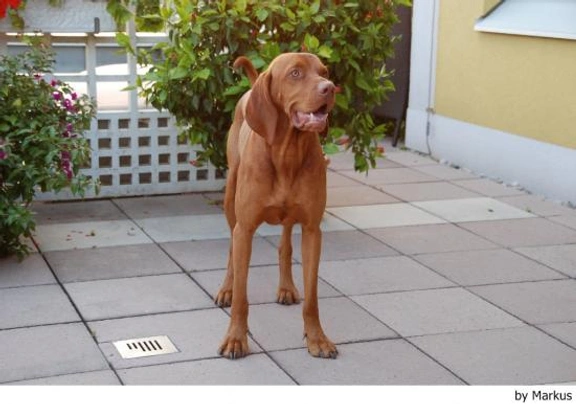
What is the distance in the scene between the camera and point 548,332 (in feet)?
15.7

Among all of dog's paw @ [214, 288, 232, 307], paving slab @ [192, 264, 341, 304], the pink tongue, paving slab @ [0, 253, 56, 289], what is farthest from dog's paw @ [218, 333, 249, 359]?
paving slab @ [0, 253, 56, 289]

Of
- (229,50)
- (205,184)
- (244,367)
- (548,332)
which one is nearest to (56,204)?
(205,184)

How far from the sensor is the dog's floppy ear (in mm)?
4211

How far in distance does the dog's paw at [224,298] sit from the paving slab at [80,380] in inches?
40.1

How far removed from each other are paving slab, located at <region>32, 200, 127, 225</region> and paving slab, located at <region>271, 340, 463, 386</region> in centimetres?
288

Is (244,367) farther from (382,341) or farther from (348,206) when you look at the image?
(348,206)

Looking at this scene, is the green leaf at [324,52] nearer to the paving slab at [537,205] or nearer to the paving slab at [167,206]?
the paving slab at [167,206]

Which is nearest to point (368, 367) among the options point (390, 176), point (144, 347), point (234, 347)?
point (234, 347)

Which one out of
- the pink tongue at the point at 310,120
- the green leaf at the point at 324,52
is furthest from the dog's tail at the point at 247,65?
the green leaf at the point at 324,52

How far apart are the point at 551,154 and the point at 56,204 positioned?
390cm

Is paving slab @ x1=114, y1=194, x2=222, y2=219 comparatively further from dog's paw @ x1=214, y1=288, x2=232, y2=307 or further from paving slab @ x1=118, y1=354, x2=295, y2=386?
paving slab @ x1=118, y1=354, x2=295, y2=386

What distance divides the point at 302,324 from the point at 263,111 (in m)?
1.18

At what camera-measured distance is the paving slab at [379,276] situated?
5449 millimetres

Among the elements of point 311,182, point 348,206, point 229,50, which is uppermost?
point 229,50
